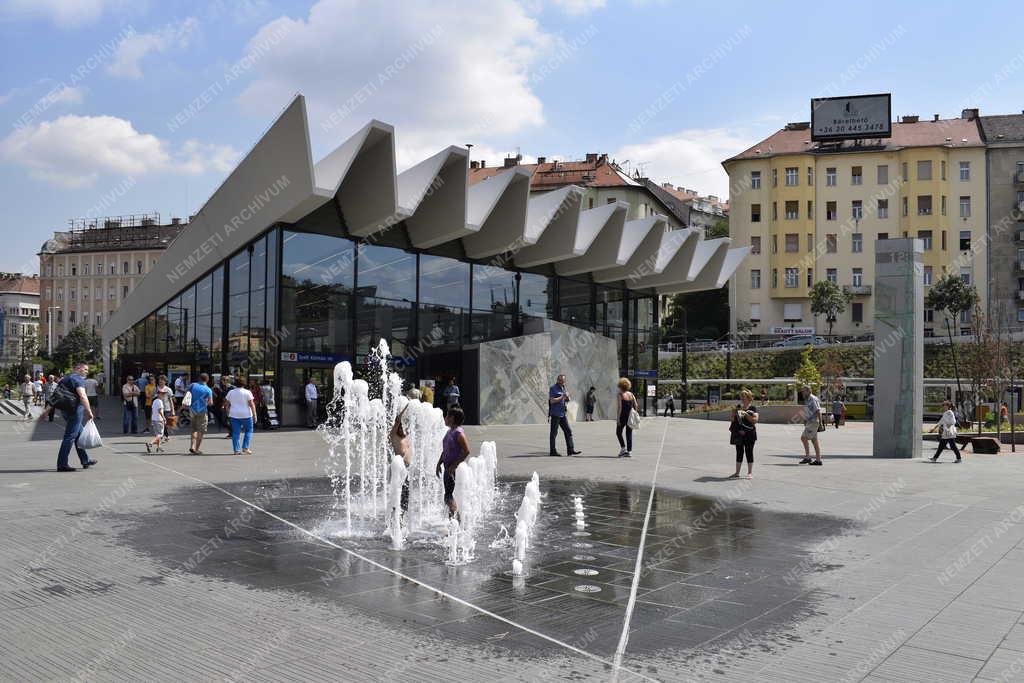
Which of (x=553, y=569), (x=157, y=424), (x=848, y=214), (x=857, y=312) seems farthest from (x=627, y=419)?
(x=848, y=214)

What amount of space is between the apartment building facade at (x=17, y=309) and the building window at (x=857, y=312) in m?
125

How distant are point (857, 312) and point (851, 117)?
59.5 ft

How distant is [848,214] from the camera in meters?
75.9

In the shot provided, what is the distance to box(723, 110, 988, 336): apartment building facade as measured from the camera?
74.2m

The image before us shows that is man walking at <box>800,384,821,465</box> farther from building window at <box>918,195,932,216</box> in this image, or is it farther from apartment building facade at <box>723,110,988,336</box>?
building window at <box>918,195,932,216</box>

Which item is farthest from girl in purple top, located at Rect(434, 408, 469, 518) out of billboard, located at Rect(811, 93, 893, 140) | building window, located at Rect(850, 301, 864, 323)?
billboard, located at Rect(811, 93, 893, 140)

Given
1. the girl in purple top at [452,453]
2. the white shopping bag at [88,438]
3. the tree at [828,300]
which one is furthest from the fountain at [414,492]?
the tree at [828,300]

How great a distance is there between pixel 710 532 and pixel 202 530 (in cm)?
563

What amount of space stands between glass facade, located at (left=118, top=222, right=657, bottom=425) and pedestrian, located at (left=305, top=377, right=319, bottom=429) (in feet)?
0.93

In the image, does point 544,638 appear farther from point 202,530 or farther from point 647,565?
point 202,530

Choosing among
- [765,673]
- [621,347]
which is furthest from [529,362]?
[765,673]

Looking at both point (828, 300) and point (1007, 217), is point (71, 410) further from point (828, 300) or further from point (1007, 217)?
Result: point (1007, 217)

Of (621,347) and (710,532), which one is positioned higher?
(621,347)

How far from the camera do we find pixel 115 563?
281 inches
